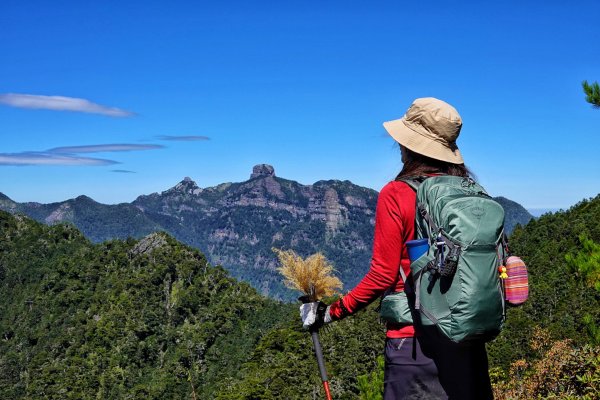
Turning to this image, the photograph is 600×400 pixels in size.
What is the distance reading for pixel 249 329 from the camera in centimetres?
11644

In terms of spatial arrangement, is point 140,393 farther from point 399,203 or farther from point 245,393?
point 399,203

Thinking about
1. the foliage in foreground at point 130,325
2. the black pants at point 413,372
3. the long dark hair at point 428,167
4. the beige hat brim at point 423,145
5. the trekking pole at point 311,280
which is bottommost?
the foliage in foreground at point 130,325

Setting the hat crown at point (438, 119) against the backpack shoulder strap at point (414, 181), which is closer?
the backpack shoulder strap at point (414, 181)

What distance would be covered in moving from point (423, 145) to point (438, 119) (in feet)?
0.57

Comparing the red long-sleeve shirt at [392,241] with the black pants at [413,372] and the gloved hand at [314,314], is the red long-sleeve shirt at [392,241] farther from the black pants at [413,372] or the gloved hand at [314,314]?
the gloved hand at [314,314]

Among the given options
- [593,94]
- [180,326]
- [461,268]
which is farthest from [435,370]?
[180,326]

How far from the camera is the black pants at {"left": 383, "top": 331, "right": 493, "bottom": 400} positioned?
3.31 m

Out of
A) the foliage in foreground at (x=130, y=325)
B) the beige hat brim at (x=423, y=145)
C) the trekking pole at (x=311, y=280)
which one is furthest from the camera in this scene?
the foliage in foreground at (x=130, y=325)

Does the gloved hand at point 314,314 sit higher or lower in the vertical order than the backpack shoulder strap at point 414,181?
A: lower

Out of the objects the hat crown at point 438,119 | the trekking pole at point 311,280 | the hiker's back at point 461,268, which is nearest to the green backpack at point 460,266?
the hiker's back at point 461,268

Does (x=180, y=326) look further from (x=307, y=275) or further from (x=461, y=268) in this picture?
(x=461, y=268)

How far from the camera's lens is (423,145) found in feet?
11.6

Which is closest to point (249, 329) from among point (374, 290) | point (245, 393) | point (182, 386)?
point (182, 386)

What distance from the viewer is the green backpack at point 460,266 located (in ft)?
10.1
